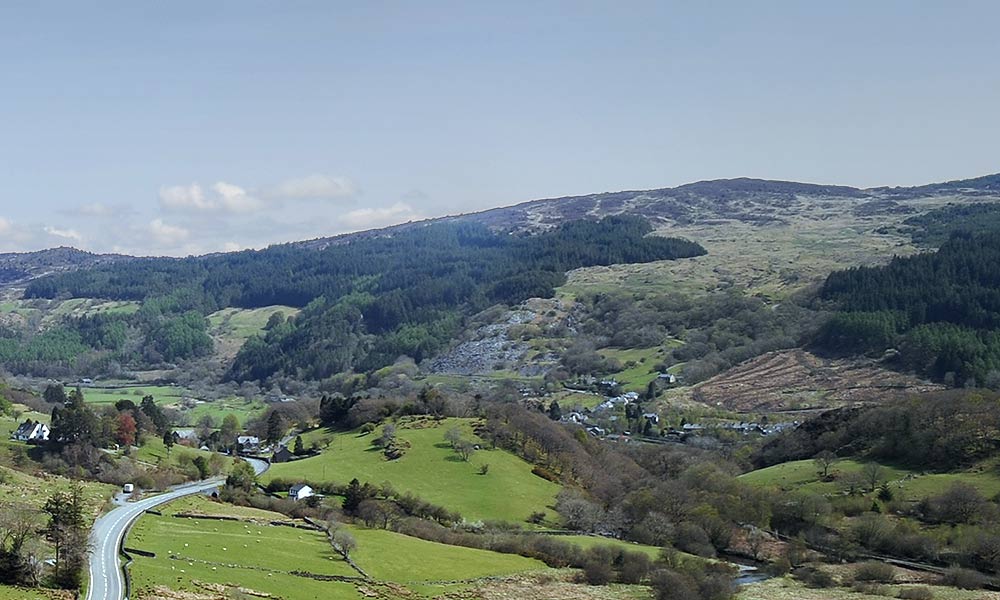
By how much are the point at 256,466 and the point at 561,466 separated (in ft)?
138

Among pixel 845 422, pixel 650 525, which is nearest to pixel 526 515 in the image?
pixel 650 525

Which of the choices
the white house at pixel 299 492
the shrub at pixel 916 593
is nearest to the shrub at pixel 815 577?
the shrub at pixel 916 593

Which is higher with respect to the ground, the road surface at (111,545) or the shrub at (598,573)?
the road surface at (111,545)

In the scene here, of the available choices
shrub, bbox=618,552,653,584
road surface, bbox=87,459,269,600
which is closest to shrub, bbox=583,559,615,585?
shrub, bbox=618,552,653,584

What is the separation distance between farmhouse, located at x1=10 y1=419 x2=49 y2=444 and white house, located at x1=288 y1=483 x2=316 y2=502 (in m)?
31.6

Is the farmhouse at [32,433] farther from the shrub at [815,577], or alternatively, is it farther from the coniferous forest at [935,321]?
the coniferous forest at [935,321]

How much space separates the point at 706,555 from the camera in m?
81.3

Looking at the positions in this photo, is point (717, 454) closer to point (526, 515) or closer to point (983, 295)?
point (526, 515)

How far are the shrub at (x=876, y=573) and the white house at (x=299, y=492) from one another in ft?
178

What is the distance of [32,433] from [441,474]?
161ft

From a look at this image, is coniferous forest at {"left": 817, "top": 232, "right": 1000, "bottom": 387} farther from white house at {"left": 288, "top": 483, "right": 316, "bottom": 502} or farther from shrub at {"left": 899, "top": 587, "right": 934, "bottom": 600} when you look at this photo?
white house at {"left": 288, "top": 483, "right": 316, "bottom": 502}

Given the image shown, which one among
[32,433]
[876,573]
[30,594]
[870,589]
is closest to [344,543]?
[30,594]

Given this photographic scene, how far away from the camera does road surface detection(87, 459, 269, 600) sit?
43219 mm

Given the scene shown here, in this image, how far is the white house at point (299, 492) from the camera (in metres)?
86.4
